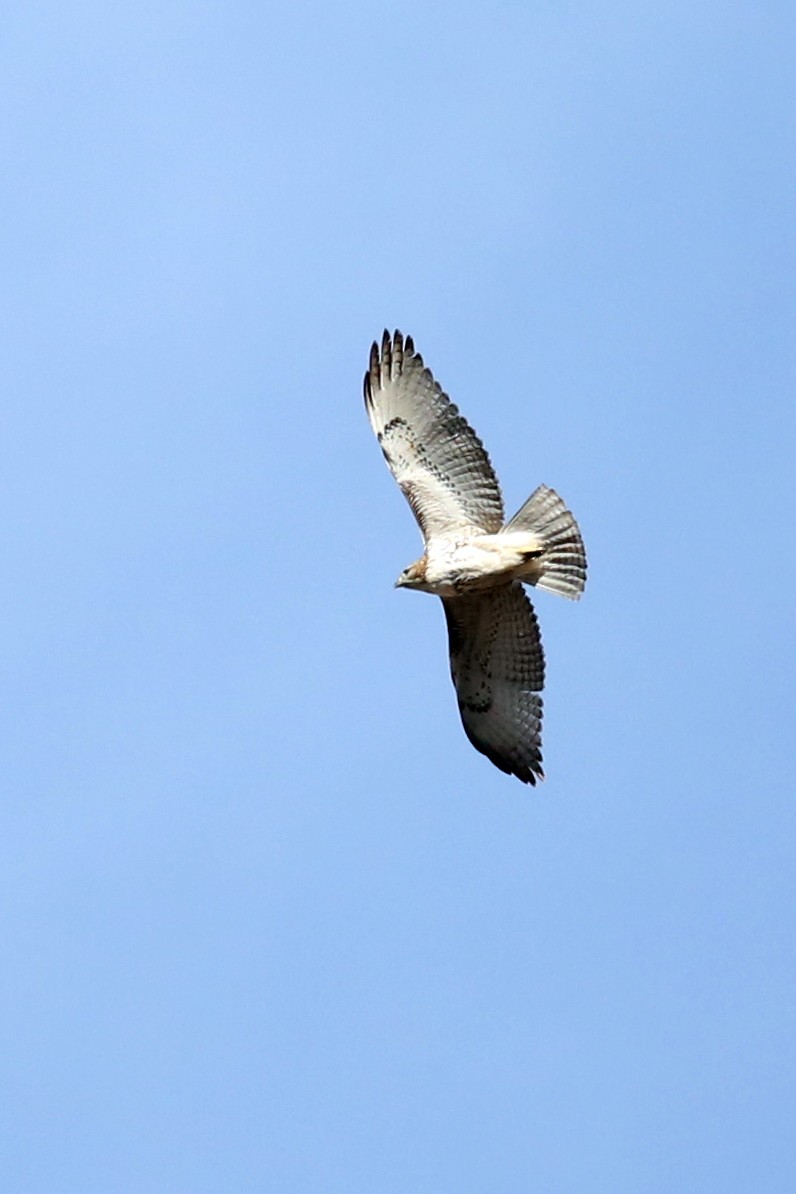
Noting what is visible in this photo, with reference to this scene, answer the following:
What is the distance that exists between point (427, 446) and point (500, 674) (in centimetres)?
182

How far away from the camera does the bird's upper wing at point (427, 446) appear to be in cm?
1515

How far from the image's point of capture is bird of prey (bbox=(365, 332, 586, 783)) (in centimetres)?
1490

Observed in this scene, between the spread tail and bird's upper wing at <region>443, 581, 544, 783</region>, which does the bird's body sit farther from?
bird's upper wing at <region>443, 581, 544, 783</region>

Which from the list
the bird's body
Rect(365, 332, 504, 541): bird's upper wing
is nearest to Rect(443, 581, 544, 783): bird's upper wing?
the bird's body

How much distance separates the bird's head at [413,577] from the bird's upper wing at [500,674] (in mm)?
345

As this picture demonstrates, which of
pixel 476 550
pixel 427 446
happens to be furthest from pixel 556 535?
pixel 427 446

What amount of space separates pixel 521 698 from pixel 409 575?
1.39 m

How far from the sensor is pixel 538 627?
15.4 metres

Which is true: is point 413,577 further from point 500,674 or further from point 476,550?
point 500,674

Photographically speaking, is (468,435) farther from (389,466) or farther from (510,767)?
(510,767)

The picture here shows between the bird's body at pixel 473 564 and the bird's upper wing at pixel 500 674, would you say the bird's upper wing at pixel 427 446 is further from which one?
the bird's upper wing at pixel 500 674

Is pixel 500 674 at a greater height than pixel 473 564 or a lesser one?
lesser

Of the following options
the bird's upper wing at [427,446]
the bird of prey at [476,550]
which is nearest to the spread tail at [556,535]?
the bird of prey at [476,550]

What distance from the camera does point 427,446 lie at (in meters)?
15.3
